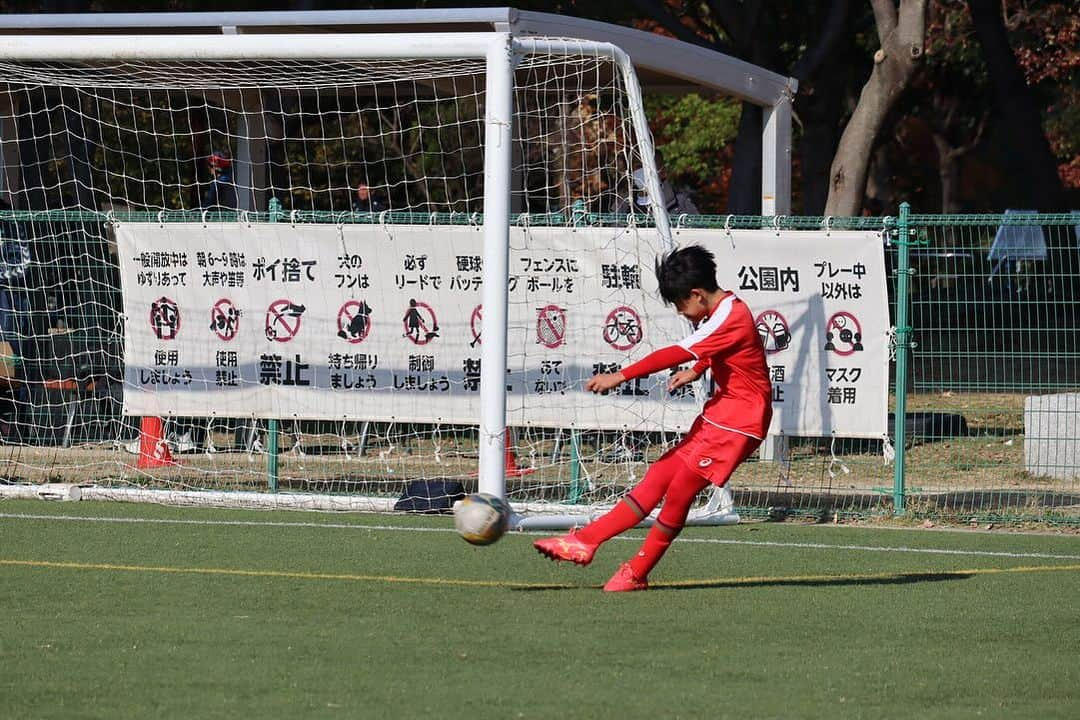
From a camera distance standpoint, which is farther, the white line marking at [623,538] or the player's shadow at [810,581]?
the white line marking at [623,538]

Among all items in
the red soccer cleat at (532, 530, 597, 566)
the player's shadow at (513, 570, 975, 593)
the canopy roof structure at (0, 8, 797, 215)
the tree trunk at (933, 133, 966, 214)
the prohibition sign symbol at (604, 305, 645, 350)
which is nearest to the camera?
the red soccer cleat at (532, 530, 597, 566)

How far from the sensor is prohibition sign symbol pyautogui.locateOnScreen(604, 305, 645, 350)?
11.1 metres

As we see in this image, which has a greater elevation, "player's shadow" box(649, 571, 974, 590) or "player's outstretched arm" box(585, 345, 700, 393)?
"player's outstretched arm" box(585, 345, 700, 393)

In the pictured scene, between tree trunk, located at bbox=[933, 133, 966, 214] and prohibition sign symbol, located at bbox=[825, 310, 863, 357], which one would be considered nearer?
prohibition sign symbol, located at bbox=[825, 310, 863, 357]

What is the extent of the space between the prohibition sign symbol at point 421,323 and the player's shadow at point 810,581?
3.96 meters

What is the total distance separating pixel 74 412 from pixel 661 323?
5.56m

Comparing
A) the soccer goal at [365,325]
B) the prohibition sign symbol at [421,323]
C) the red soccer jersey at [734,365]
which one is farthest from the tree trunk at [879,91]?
the red soccer jersey at [734,365]

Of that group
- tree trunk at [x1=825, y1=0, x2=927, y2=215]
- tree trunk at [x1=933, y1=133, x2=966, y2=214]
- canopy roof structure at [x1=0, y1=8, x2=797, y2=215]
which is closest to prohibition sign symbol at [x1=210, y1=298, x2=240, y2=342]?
canopy roof structure at [x1=0, y1=8, x2=797, y2=215]

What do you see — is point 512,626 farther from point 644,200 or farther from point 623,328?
point 644,200

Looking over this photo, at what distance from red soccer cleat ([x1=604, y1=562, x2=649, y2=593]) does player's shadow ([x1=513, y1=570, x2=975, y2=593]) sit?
0.10 m

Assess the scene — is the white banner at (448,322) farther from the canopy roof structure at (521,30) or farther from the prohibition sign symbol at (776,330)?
the canopy roof structure at (521,30)

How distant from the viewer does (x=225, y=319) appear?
11844 mm

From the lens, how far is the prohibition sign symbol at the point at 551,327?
1120 cm

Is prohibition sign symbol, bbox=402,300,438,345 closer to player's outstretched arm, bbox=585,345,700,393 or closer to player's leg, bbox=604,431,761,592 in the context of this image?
player's leg, bbox=604,431,761,592
